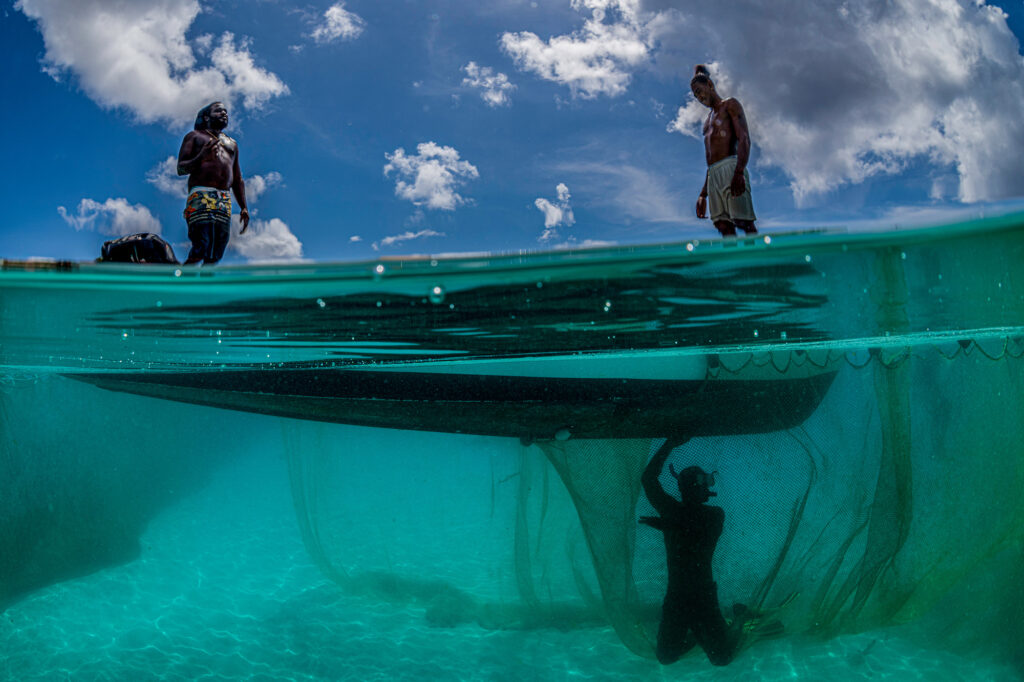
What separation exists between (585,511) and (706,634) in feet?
8.27

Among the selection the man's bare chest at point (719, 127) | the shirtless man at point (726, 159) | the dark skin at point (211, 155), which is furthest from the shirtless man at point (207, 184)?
the man's bare chest at point (719, 127)

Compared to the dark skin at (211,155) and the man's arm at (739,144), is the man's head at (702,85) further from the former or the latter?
the dark skin at (211,155)

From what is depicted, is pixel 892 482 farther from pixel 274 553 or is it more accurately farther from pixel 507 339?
pixel 274 553

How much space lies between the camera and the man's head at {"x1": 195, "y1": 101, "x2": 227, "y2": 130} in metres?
7.32

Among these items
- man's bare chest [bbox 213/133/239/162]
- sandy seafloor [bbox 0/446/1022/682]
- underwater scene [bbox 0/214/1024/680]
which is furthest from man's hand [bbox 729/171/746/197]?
sandy seafloor [bbox 0/446/1022/682]

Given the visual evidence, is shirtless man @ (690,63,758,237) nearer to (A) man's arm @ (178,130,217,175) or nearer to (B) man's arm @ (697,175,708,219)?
(B) man's arm @ (697,175,708,219)

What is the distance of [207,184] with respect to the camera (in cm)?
697

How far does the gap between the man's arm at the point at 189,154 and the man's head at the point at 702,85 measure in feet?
22.5

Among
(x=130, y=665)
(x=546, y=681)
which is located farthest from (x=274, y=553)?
(x=546, y=681)

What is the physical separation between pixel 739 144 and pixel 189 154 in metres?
7.14

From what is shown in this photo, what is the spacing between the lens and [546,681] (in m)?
9.99

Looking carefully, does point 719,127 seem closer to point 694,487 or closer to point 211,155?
point 694,487

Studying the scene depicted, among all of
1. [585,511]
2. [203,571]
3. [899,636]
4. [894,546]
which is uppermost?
[585,511]

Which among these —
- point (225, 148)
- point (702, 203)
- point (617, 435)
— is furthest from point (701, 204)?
point (225, 148)
